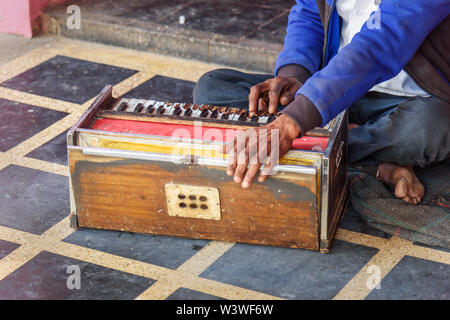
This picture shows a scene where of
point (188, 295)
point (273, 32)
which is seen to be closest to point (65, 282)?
point (188, 295)

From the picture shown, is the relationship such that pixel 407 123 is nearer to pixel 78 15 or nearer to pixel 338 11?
pixel 338 11

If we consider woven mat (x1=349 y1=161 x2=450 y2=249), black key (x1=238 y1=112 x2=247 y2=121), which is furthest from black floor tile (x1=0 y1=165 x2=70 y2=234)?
woven mat (x1=349 y1=161 x2=450 y2=249)

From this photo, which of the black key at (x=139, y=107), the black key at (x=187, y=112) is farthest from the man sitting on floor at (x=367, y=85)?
the black key at (x=139, y=107)

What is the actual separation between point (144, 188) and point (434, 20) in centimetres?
121

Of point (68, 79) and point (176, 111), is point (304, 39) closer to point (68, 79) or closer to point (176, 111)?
point (176, 111)

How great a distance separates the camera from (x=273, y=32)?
4.70m

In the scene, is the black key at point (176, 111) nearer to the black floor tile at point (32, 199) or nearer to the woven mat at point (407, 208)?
the black floor tile at point (32, 199)

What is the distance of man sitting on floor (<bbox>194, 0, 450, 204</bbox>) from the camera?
8.66ft

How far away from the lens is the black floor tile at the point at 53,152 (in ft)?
11.3

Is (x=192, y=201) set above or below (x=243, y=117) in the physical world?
below

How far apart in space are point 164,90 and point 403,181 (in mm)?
1641

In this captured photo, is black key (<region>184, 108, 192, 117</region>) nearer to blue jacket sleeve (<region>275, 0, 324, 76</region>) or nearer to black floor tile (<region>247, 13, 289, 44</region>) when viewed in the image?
blue jacket sleeve (<region>275, 0, 324, 76</region>)
